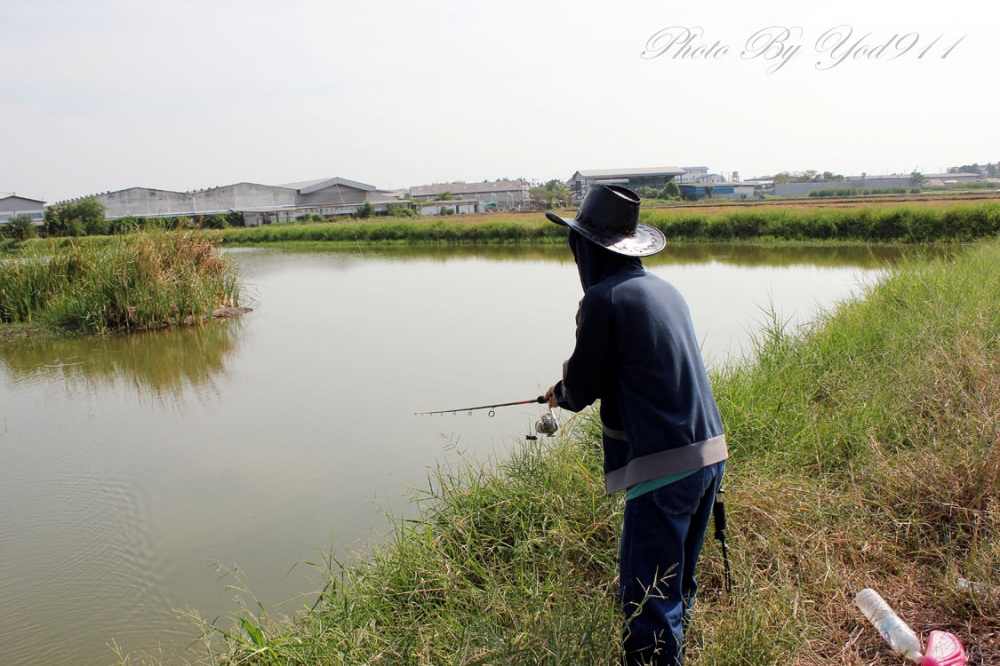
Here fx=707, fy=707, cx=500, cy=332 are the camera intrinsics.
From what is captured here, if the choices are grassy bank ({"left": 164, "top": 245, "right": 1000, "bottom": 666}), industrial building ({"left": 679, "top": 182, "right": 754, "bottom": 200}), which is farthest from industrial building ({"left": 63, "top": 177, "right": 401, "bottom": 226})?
grassy bank ({"left": 164, "top": 245, "right": 1000, "bottom": 666})

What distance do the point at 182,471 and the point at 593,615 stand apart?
3552 millimetres

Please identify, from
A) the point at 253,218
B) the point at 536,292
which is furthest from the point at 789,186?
the point at 536,292

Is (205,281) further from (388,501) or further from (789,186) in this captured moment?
(789,186)

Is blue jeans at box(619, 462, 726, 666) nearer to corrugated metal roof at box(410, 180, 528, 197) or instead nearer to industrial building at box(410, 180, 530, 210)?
industrial building at box(410, 180, 530, 210)

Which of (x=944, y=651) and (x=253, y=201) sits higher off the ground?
(x=253, y=201)

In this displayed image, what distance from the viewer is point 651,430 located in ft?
5.39

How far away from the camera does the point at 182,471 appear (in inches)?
176

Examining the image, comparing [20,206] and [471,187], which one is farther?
[471,187]

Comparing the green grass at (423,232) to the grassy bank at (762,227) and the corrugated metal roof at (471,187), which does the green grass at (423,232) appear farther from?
the corrugated metal roof at (471,187)

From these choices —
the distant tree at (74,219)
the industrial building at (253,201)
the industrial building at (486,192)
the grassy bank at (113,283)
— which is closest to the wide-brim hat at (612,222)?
the grassy bank at (113,283)

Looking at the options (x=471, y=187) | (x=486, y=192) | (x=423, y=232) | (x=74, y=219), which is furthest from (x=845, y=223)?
(x=471, y=187)

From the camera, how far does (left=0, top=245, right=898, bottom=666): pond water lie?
305 cm

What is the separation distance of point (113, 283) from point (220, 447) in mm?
5216

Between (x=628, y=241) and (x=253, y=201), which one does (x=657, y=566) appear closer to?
(x=628, y=241)
